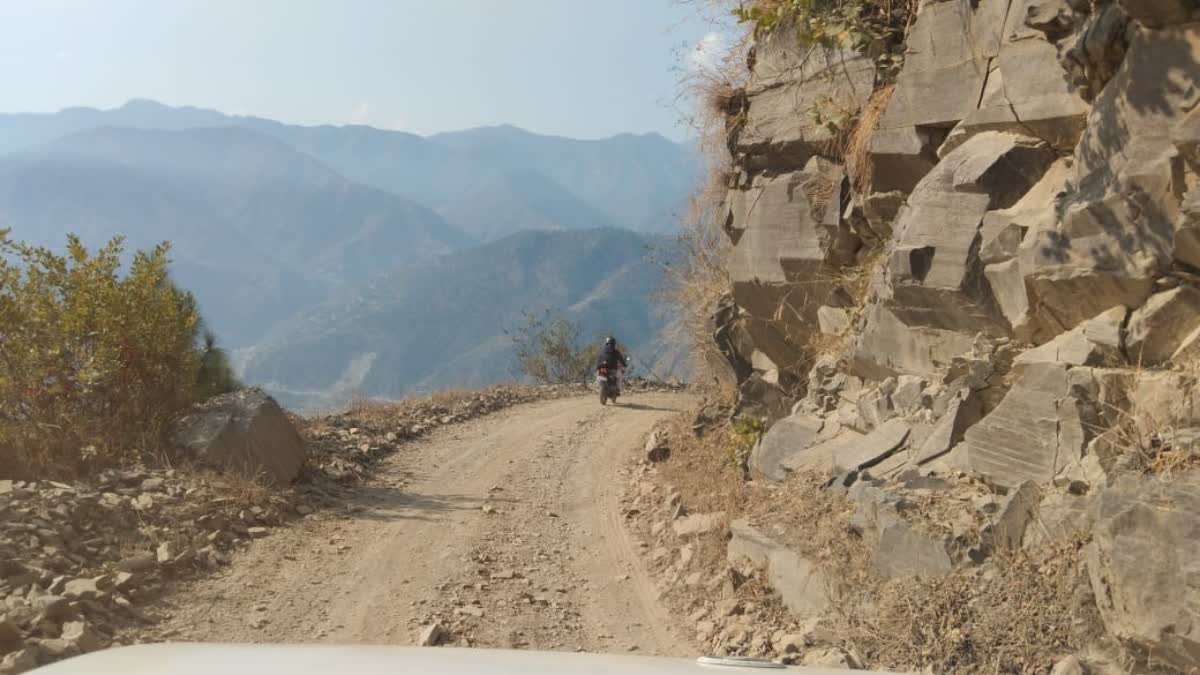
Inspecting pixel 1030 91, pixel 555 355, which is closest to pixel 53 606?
pixel 1030 91

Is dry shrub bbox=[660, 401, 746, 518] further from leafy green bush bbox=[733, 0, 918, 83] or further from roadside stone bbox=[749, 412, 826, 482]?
leafy green bush bbox=[733, 0, 918, 83]

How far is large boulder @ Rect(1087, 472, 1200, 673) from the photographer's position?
14.4ft

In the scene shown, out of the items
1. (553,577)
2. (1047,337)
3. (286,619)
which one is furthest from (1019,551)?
(286,619)

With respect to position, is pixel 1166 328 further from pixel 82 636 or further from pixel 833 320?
pixel 82 636

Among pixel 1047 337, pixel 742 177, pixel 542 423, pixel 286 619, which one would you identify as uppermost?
pixel 742 177

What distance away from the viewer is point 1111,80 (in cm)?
647

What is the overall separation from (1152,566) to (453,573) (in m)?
5.60

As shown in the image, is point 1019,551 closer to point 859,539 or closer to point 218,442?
point 859,539

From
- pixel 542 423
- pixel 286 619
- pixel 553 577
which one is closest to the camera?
pixel 286 619

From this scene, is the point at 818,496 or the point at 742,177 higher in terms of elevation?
the point at 742,177

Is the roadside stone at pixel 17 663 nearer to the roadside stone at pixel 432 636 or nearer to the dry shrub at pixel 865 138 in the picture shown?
the roadside stone at pixel 432 636

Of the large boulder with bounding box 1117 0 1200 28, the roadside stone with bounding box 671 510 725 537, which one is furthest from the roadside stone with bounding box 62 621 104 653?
the large boulder with bounding box 1117 0 1200 28

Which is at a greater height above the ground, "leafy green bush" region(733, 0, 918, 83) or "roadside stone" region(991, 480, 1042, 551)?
"leafy green bush" region(733, 0, 918, 83)

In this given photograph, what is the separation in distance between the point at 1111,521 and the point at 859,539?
1.92 meters
